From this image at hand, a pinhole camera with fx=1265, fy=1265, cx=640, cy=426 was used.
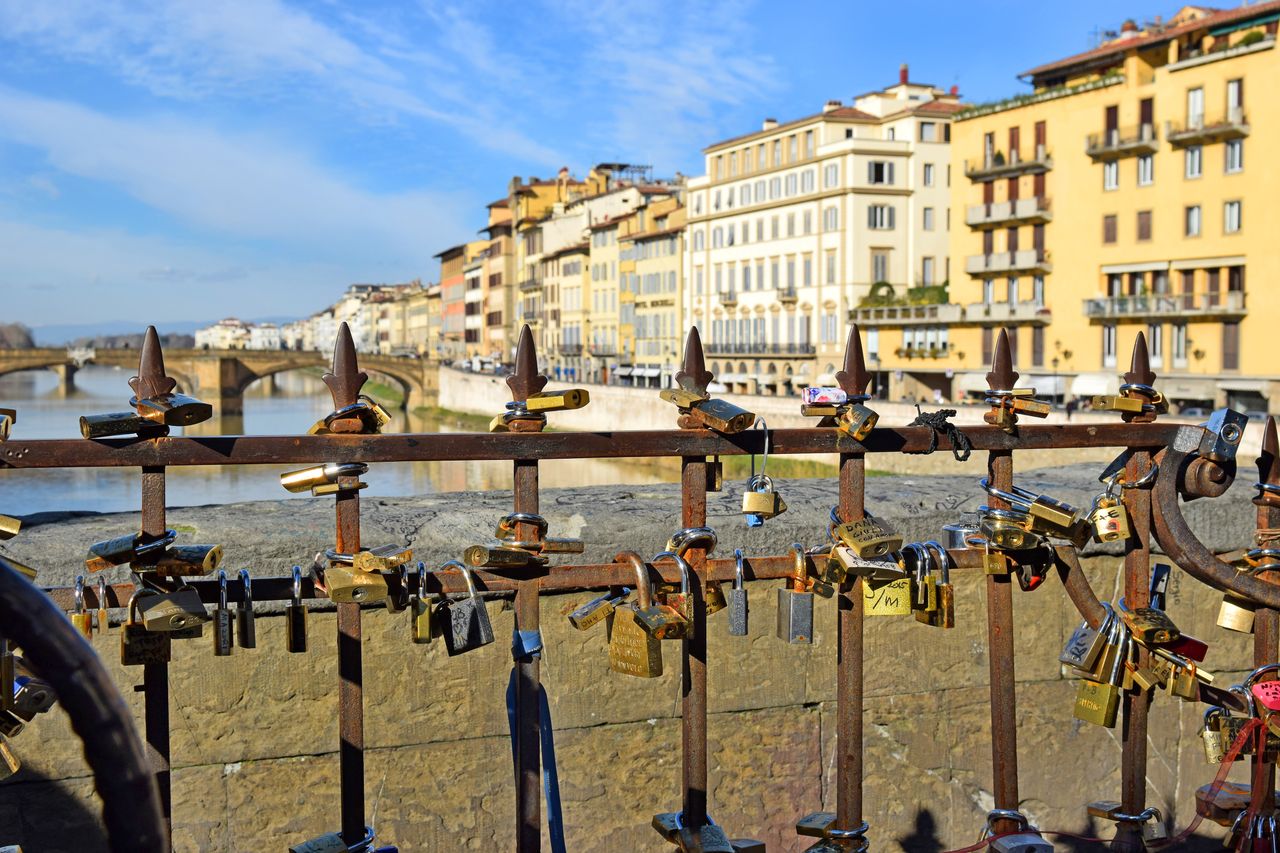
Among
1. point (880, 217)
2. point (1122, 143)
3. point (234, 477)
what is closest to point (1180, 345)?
point (1122, 143)

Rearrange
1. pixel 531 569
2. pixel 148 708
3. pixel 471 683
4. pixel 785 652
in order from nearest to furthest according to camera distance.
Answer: pixel 148 708, pixel 531 569, pixel 471 683, pixel 785 652

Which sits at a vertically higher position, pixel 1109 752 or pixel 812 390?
pixel 812 390

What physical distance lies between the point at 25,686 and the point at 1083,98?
49.6 meters

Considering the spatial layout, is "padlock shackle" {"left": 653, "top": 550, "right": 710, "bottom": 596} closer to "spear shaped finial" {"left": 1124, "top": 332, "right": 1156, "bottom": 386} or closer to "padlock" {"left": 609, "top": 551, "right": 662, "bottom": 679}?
"padlock" {"left": 609, "top": 551, "right": 662, "bottom": 679}

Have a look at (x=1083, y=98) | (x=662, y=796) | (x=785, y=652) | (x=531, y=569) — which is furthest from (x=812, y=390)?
(x=1083, y=98)

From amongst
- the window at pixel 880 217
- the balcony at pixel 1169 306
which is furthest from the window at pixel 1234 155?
the window at pixel 880 217

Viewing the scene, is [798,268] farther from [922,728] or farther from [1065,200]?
[922,728]

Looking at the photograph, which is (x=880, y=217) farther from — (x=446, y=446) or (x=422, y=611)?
(x=422, y=611)

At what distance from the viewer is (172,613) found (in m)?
2.20

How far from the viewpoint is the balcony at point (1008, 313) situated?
48781 millimetres

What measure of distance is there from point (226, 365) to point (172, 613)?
3057 inches

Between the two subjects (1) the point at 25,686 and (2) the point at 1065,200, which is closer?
(1) the point at 25,686

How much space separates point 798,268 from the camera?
61.4 metres

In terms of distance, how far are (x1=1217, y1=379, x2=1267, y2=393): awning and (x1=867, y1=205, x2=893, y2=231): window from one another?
2053cm
